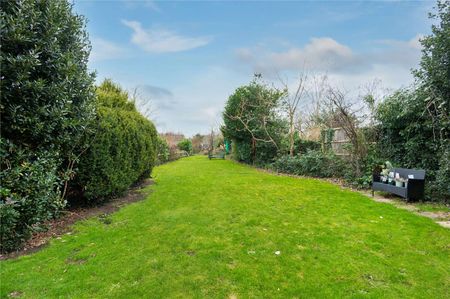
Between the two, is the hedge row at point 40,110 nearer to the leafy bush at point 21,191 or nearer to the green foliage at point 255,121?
the leafy bush at point 21,191

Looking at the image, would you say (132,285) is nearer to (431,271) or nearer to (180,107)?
(431,271)

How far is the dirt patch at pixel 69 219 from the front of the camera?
147 inches

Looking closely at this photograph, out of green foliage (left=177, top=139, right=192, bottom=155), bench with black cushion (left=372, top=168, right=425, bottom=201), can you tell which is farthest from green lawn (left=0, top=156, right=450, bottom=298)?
green foliage (left=177, top=139, right=192, bottom=155)

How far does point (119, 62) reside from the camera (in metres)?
8.45

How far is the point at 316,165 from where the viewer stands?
11.1 m

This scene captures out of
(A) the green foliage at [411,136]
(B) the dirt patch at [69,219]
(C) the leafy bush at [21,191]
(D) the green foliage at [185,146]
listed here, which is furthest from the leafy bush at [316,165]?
(D) the green foliage at [185,146]

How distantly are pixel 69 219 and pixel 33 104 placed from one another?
2.39 m

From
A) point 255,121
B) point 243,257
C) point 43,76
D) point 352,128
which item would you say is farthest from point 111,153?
point 255,121

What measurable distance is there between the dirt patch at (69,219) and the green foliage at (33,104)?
0.20 meters

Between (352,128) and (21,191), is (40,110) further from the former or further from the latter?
(352,128)

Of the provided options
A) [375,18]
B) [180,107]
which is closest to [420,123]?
[375,18]

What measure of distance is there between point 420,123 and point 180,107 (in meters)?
12.0

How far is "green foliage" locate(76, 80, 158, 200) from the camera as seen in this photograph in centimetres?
537

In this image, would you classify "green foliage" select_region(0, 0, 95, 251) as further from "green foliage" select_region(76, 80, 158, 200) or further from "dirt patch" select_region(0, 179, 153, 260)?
"green foliage" select_region(76, 80, 158, 200)
